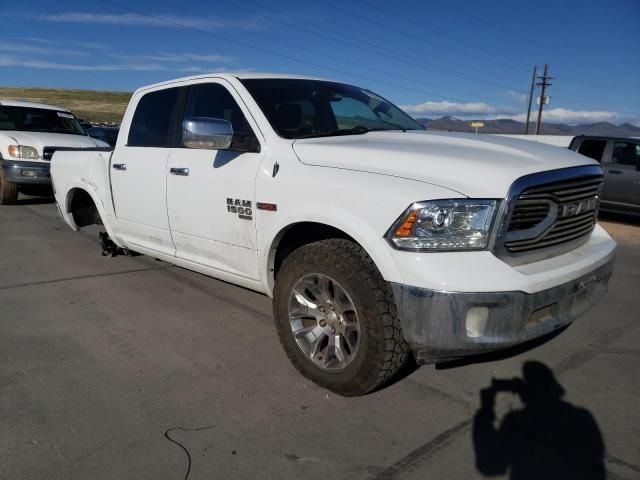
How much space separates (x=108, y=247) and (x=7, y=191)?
504cm

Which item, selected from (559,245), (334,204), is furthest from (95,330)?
(559,245)

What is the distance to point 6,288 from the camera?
5.03 meters

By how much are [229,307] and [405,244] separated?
238cm

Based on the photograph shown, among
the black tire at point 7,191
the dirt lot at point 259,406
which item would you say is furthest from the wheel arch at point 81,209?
the black tire at point 7,191

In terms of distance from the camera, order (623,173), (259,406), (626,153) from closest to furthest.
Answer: (259,406) < (623,173) < (626,153)

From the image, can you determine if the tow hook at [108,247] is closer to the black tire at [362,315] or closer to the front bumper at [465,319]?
the black tire at [362,315]

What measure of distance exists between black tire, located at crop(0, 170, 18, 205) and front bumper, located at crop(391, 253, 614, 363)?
9414 mm

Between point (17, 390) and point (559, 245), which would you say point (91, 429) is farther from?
point (559, 245)

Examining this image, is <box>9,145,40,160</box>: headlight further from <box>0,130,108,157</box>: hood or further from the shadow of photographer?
the shadow of photographer

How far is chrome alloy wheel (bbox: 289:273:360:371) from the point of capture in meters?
2.99

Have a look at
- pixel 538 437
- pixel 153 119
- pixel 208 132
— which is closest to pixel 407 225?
pixel 538 437

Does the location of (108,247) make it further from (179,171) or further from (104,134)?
(104,134)

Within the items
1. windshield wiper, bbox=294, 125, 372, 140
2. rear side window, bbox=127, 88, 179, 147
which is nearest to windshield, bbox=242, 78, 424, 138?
windshield wiper, bbox=294, 125, 372, 140

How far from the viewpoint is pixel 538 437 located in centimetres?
270
